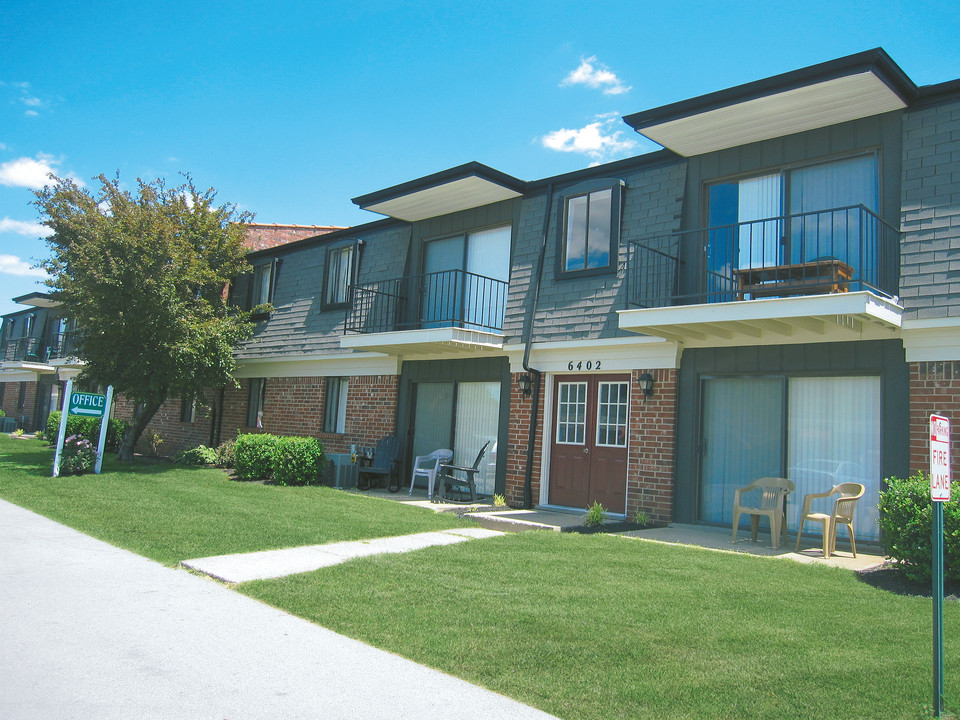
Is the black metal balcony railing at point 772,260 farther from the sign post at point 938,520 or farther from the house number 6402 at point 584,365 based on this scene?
the sign post at point 938,520

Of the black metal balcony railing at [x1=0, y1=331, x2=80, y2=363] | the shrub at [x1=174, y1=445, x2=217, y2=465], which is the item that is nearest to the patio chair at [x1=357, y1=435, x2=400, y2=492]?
the shrub at [x1=174, y1=445, x2=217, y2=465]

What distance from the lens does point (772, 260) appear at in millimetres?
10383

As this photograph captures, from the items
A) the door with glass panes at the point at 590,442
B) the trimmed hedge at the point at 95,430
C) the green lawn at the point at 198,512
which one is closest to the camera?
Answer: the green lawn at the point at 198,512

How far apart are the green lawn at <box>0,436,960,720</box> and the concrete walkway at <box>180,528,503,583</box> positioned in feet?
1.00

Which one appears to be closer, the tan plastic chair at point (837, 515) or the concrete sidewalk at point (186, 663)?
the concrete sidewalk at point (186, 663)

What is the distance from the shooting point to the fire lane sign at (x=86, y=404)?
1425 cm

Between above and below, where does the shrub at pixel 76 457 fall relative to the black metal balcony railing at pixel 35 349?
below

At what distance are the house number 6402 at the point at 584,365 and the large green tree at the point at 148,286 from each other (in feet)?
28.4

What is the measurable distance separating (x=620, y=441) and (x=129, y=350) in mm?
10994

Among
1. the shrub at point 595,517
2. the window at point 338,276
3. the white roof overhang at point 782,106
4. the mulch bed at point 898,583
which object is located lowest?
the mulch bed at point 898,583

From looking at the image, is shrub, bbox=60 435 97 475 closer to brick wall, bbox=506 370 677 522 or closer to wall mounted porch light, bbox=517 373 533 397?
wall mounted porch light, bbox=517 373 533 397

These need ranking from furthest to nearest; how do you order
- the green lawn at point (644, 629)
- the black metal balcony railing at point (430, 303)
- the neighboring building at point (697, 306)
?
1. the black metal balcony railing at point (430, 303)
2. the neighboring building at point (697, 306)
3. the green lawn at point (644, 629)

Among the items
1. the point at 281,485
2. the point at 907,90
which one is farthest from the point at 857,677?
the point at 281,485

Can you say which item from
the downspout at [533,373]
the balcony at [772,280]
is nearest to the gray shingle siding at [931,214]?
the balcony at [772,280]
